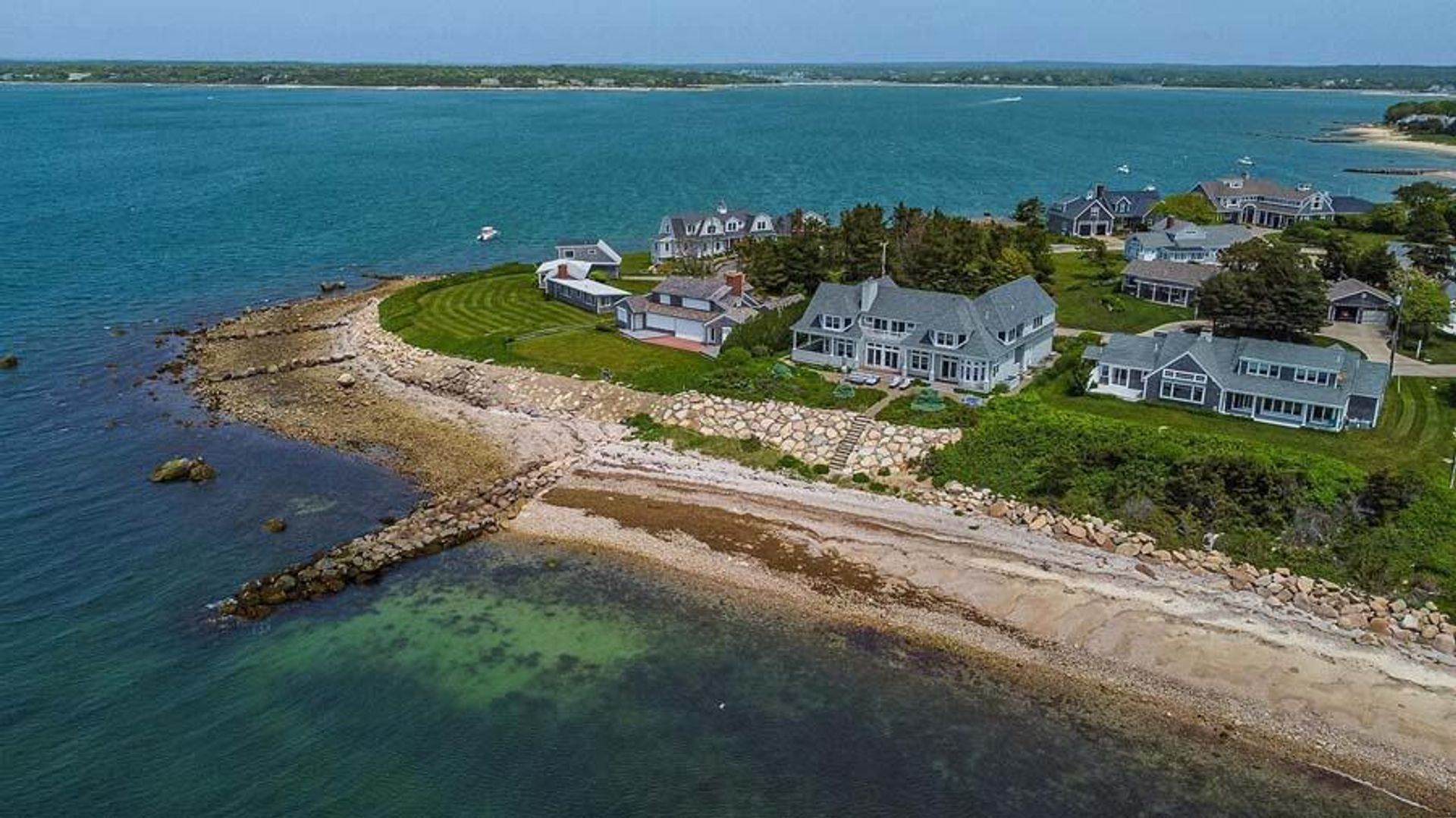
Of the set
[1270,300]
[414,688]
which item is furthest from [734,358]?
[1270,300]

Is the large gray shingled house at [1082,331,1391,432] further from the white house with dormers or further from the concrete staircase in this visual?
the white house with dormers

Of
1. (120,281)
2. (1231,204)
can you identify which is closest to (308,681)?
(120,281)

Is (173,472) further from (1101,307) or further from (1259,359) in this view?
(1101,307)

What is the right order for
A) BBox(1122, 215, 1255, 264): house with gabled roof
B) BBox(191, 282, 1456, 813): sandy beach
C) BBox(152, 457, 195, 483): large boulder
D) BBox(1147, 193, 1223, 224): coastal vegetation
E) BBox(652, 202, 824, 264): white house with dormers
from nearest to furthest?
BBox(191, 282, 1456, 813): sandy beach, BBox(152, 457, 195, 483): large boulder, BBox(1122, 215, 1255, 264): house with gabled roof, BBox(652, 202, 824, 264): white house with dormers, BBox(1147, 193, 1223, 224): coastal vegetation

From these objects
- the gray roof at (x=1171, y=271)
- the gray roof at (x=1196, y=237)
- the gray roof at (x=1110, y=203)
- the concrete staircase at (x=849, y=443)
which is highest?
the gray roof at (x=1110, y=203)

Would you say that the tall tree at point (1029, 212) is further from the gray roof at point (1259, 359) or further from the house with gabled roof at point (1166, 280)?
the gray roof at point (1259, 359)

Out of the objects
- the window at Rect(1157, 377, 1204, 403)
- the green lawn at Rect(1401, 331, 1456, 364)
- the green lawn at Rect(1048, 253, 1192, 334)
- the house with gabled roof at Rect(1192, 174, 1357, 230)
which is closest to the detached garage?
the green lawn at Rect(1401, 331, 1456, 364)

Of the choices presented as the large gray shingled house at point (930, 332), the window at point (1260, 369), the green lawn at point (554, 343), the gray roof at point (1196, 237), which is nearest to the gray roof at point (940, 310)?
the large gray shingled house at point (930, 332)
